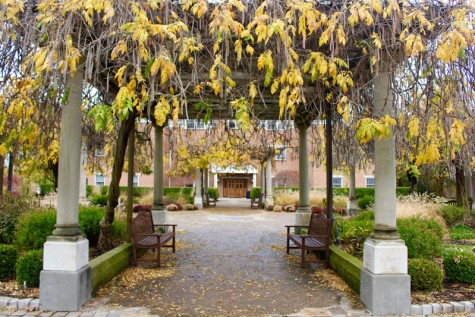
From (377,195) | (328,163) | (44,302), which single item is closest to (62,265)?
(44,302)

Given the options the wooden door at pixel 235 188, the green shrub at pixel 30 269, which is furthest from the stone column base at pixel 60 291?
the wooden door at pixel 235 188

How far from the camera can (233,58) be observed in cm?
621

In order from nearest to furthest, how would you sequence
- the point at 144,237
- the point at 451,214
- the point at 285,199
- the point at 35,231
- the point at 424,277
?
the point at 424,277 < the point at 35,231 < the point at 144,237 < the point at 451,214 < the point at 285,199

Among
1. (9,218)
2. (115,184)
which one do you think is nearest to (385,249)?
(115,184)

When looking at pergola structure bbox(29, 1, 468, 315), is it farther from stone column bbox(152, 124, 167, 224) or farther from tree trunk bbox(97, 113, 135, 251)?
stone column bbox(152, 124, 167, 224)

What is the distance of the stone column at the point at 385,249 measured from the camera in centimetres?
529

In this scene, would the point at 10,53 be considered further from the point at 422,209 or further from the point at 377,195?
the point at 422,209

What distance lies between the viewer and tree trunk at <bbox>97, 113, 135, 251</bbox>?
8.35m

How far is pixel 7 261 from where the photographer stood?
6.53m

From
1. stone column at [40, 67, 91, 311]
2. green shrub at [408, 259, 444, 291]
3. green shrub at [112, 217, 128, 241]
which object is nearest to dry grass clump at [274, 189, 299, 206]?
green shrub at [112, 217, 128, 241]

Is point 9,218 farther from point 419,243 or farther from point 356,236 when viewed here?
point 419,243

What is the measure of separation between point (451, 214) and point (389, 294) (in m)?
10.8

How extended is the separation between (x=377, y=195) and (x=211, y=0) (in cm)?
354

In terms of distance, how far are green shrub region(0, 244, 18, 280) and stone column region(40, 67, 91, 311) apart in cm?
159
